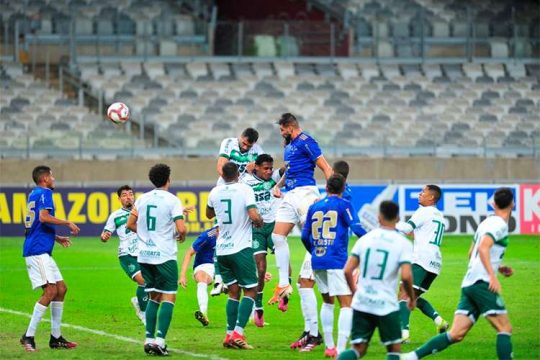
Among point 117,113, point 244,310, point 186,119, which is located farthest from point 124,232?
point 186,119

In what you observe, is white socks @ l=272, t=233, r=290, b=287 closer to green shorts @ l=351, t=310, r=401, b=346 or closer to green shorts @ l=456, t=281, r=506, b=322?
green shorts @ l=456, t=281, r=506, b=322

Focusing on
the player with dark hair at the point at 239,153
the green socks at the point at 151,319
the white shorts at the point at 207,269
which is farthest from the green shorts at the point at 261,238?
the green socks at the point at 151,319

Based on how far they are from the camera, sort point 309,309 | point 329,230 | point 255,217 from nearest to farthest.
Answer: point 329,230 → point 255,217 → point 309,309

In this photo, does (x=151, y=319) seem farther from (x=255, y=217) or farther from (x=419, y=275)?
(x=419, y=275)

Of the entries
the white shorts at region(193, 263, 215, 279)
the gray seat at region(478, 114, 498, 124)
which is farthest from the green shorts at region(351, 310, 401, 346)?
the gray seat at region(478, 114, 498, 124)

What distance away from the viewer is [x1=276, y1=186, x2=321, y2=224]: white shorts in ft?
51.7

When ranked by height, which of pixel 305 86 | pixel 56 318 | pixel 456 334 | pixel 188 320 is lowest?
pixel 188 320

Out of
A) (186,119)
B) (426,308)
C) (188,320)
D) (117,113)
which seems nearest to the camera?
(426,308)

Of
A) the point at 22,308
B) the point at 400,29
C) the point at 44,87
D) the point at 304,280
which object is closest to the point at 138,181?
the point at 44,87

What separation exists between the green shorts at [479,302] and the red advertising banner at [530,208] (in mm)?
20472

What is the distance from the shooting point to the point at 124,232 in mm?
17031

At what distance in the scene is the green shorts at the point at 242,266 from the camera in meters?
14.5

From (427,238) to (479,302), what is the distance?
336 centimetres

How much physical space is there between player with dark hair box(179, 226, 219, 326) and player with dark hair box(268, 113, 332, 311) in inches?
45.7
